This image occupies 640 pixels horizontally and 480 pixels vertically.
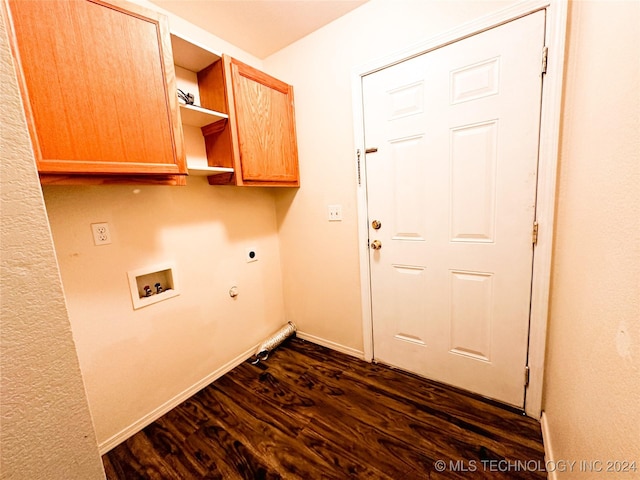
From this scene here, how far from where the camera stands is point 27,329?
43cm

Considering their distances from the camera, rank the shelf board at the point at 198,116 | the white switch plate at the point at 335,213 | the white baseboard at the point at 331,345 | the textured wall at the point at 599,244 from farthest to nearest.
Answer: the white baseboard at the point at 331,345
the white switch plate at the point at 335,213
the shelf board at the point at 198,116
the textured wall at the point at 599,244

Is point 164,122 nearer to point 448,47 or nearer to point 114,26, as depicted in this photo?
point 114,26

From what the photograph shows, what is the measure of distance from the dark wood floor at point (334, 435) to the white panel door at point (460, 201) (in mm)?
230

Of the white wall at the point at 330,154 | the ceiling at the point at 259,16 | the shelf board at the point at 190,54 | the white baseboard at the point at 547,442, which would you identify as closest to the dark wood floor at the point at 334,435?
the white baseboard at the point at 547,442

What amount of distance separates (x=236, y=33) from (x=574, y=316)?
2.40 metres

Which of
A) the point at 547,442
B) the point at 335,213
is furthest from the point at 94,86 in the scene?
the point at 547,442

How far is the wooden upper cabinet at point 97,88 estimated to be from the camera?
35.4 inches

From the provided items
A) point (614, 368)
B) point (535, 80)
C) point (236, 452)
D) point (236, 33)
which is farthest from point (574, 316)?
point (236, 33)

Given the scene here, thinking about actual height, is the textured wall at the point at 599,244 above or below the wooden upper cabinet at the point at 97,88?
below

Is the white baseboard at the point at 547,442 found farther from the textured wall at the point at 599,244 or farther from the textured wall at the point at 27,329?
the textured wall at the point at 27,329

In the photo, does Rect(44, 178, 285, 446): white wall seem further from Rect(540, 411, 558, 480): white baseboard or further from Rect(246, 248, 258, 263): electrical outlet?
Rect(540, 411, 558, 480): white baseboard

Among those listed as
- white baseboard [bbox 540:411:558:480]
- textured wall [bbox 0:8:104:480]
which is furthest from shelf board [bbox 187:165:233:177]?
white baseboard [bbox 540:411:558:480]

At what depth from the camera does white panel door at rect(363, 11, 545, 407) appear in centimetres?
127

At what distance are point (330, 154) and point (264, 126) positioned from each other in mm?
492
